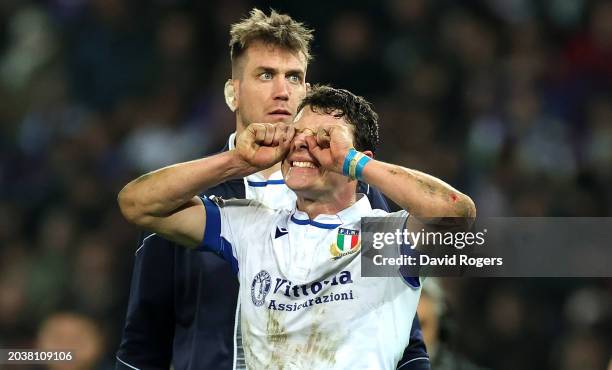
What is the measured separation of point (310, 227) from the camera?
350 centimetres

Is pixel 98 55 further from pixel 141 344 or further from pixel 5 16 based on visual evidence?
pixel 141 344

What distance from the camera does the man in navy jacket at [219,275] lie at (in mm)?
4312

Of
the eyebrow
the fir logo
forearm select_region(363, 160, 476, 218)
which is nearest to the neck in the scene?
the fir logo

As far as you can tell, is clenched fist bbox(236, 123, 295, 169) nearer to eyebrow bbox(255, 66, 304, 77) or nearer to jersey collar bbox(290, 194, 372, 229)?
jersey collar bbox(290, 194, 372, 229)

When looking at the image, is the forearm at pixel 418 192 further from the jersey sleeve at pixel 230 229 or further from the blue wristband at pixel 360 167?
the jersey sleeve at pixel 230 229

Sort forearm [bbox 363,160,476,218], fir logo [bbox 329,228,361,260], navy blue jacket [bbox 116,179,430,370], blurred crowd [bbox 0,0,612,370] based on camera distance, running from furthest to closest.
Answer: blurred crowd [bbox 0,0,612,370] < navy blue jacket [bbox 116,179,430,370] < fir logo [bbox 329,228,361,260] < forearm [bbox 363,160,476,218]

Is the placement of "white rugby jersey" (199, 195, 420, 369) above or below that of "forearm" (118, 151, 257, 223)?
below

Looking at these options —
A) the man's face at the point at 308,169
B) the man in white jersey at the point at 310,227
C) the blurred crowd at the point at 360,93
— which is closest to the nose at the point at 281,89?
the man in white jersey at the point at 310,227

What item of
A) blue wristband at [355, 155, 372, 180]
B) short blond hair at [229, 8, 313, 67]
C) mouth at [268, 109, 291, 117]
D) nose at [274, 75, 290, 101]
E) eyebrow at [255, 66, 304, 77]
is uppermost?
short blond hair at [229, 8, 313, 67]

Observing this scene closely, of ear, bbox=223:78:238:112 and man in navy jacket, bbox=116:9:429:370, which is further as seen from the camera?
ear, bbox=223:78:238:112

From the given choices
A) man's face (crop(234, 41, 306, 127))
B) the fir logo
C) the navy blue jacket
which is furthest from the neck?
man's face (crop(234, 41, 306, 127))

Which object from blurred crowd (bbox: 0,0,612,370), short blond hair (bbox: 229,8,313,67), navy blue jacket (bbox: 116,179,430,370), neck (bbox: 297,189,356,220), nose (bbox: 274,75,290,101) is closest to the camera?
neck (bbox: 297,189,356,220)

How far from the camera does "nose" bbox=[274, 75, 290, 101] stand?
4.73 m

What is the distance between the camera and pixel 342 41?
27.1ft
